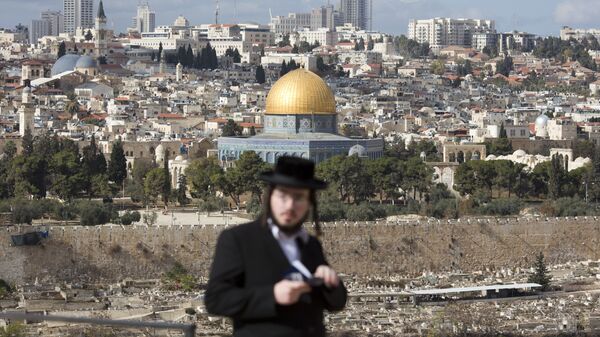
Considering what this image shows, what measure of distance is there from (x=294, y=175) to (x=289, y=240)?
0.91ft

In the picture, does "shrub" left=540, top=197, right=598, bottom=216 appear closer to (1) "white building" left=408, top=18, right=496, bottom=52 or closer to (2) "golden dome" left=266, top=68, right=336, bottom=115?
(2) "golden dome" left=266, top=68, right=336, bottom=115

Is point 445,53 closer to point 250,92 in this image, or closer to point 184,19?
point 184,19

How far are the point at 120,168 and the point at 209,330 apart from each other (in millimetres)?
22690

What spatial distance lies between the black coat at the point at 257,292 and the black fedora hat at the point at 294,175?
0.66 ft

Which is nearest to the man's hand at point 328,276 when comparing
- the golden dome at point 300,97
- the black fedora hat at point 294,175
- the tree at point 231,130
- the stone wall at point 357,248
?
the black fedora hat at point 294,175

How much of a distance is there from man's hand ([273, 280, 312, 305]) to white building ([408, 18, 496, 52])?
154893 mm

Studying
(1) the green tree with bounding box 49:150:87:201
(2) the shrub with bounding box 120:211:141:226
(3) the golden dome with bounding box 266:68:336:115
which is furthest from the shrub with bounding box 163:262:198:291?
(3) the golden dome with bounding box 266:68:336:115

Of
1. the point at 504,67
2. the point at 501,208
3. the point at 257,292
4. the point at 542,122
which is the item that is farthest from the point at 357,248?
the point at 504,67

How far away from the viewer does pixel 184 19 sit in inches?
6407

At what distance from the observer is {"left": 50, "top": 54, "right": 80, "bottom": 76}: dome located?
95000 mm

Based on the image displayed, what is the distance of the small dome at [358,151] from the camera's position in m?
44.8

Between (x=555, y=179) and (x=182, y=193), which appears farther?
(x=555, y=179)

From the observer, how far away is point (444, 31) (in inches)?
6452

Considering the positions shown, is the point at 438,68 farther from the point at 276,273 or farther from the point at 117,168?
the point at 276,273
